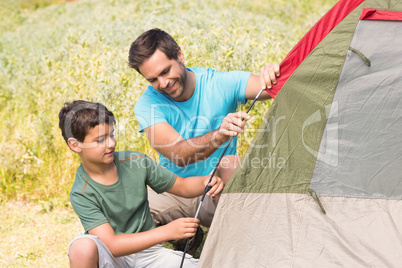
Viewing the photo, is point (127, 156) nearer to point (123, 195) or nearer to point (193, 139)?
point (123, 195)

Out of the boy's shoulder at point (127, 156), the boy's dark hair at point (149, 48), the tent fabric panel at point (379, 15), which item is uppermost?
the tent fabric panel at point (379, 15)

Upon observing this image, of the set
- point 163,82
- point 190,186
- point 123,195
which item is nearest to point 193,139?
point 190,186

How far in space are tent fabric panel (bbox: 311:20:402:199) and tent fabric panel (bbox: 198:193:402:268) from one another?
0.32 feet

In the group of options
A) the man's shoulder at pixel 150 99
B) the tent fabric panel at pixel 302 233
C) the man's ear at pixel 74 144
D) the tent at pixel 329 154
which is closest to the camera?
the tent fabric panel at pixel 302 233

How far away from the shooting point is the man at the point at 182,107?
3062 millimetres

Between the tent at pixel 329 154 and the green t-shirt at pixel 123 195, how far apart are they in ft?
1.48

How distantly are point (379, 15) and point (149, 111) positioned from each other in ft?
4.84

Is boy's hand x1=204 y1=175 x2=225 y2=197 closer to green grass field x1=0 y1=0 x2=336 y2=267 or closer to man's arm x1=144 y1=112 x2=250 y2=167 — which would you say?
man's arm x1=144 y1=112 x2=250 y2=167

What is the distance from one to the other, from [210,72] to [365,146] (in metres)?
1.26

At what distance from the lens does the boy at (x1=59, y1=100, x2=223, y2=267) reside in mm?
2480

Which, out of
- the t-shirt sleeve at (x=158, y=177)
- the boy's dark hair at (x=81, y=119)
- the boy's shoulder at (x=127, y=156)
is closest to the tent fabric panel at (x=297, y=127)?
the t-shirt sleeve at (x=158, y=177)

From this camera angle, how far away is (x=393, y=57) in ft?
8.31

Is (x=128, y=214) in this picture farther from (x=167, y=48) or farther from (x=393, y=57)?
(x=393, y=57)

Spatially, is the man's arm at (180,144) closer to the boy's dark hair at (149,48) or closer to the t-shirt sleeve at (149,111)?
the t-shirt sleeve at (149,111)
